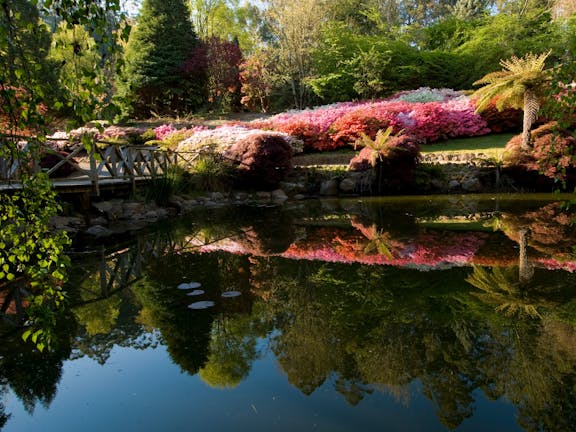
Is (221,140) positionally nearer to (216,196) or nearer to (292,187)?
(216,196)

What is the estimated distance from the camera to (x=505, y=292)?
3756 mm

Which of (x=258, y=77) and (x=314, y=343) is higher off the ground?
(x=258, y=77)

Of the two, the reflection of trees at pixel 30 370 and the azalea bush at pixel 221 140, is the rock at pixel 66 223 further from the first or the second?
the azalea bush at pixel 221 140

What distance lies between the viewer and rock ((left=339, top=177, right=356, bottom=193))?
12781 mm

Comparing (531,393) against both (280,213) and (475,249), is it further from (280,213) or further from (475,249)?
(280,213)

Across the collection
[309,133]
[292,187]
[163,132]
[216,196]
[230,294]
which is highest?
[163,132]

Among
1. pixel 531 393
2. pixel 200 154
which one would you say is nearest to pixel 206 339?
pixel 531 393

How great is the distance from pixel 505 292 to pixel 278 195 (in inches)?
362

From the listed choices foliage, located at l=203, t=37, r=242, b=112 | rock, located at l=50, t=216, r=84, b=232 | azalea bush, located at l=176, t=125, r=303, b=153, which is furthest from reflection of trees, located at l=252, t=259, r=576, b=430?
foliage, located at l=203, t=37, r=242, b=112

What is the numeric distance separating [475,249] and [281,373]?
145 inches

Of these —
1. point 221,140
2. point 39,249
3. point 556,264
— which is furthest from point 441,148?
point 39,249

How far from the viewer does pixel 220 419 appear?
2.21m

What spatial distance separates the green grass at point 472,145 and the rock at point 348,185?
3076 mm

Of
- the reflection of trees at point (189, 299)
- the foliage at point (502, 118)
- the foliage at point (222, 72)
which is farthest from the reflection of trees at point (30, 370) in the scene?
the foliage at point (222, 72)
